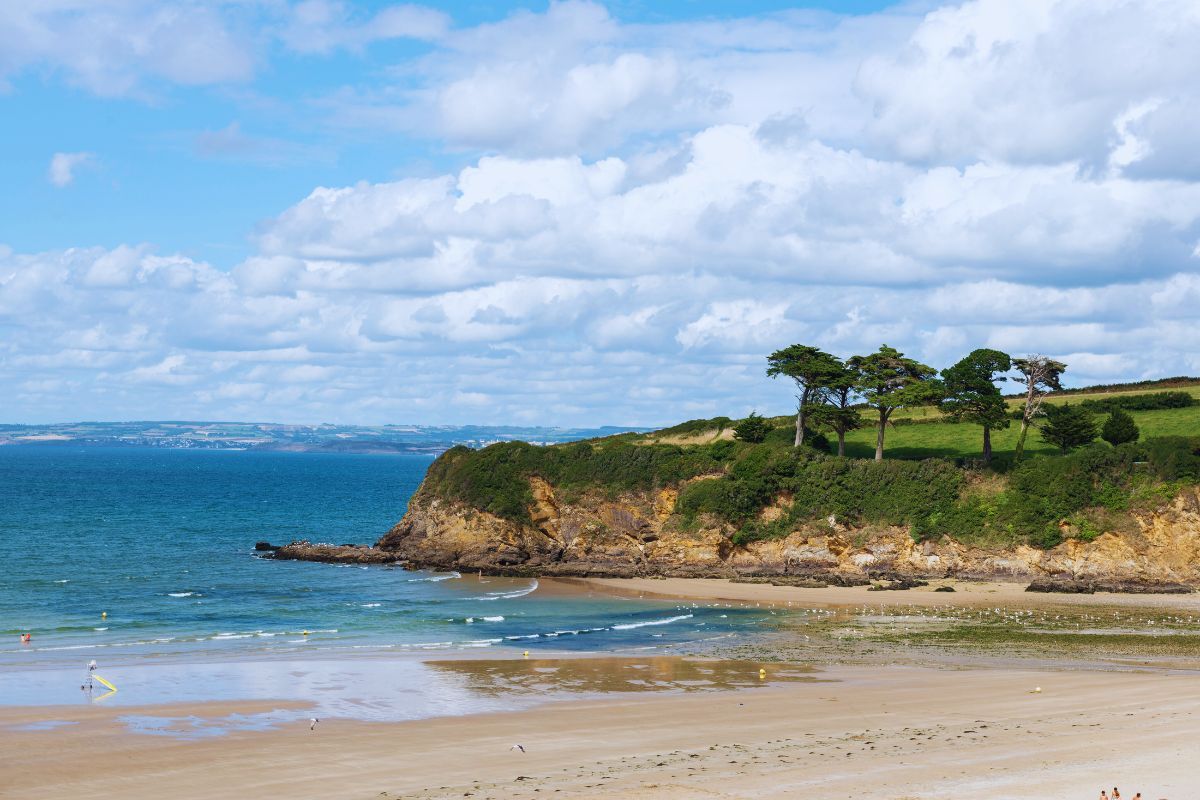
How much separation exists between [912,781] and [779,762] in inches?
130

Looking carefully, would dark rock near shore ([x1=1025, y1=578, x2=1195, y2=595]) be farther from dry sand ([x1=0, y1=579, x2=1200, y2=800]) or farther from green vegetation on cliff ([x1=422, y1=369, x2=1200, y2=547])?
dry sand ([x1=0, y1=579, x2=1200, y2=800])

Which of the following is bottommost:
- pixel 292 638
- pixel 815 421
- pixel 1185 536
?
pixel 292 638

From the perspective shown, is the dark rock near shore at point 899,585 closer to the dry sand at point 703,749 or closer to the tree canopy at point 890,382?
the tree canopy at point 890,382

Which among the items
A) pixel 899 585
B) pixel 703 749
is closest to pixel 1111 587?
pixel 899 585

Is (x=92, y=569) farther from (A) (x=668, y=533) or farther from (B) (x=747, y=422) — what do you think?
(B) (x=747, y=422)

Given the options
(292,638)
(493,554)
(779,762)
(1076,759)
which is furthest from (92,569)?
(1076,759)

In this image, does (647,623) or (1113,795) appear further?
(647,623)

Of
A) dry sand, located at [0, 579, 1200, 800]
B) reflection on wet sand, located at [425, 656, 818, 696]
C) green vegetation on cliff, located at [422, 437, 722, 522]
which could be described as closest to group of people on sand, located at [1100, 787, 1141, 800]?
dry sand, located at [0, 579, 1200, 800]

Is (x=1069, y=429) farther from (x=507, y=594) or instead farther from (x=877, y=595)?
(x=507, y=594)

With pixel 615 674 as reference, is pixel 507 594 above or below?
below

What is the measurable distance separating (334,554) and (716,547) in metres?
29.7

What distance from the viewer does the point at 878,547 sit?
6850cm

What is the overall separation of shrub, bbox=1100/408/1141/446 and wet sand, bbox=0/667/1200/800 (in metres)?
40.3

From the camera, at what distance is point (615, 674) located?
39969mm
